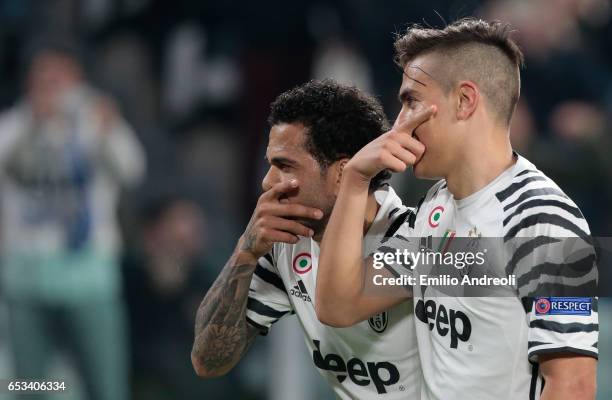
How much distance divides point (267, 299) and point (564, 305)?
1.06 meters

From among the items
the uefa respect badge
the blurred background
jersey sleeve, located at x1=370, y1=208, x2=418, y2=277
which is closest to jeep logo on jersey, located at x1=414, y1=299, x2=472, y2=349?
jersey sleeve, located at x1=370, y1=208, x2=418, y2=277

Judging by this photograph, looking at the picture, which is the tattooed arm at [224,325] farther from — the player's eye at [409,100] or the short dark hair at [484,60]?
the short dark hair at [484,60]

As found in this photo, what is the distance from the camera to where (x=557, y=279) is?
6.29ft

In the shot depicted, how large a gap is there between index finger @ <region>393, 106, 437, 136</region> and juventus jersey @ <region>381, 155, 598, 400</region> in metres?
0.21

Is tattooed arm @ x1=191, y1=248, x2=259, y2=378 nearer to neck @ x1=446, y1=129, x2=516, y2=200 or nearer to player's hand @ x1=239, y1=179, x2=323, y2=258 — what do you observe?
player's hand @ x1=239, y1=179, x2=323, y2=258

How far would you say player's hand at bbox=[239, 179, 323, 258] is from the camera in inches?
94.7

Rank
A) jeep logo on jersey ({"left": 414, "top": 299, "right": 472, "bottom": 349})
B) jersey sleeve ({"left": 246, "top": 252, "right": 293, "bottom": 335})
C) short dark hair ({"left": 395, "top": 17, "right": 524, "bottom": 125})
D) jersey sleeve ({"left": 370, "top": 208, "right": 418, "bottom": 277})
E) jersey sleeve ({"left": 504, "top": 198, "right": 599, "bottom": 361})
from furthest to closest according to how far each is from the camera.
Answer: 1. jersey sleeve ({"left": 246, "top": 252, "right": 293, "bottom": 335})
2. jersey sleeve ({"left": 370, "top": 208, "right": 418, "bottom": 277})
3. short dark hair ({"left": 395, "top": 17, "right": 524, "bottom": 125})
4. jeep logo on jersey ({"left": 414, "top": 299, "right": 472, "bottom": 349})
5. jersey sleeve ({"left": 504, "top": 198, "right": 599, "bottom": 361})

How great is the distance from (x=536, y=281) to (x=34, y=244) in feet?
12.1

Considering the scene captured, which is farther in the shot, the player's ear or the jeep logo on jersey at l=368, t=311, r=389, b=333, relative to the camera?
the jeep logo on jersey at l=368, t=311, r=389, b=333

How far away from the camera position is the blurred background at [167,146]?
507 centimetres

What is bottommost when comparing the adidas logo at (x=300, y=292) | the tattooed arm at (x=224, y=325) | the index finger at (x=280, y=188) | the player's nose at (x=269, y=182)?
the tattooed arm at (x=224, y=325)

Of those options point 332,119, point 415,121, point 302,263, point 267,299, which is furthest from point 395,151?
point 267,299

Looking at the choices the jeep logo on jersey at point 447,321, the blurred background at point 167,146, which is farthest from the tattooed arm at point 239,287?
the blurred background at point 167,146

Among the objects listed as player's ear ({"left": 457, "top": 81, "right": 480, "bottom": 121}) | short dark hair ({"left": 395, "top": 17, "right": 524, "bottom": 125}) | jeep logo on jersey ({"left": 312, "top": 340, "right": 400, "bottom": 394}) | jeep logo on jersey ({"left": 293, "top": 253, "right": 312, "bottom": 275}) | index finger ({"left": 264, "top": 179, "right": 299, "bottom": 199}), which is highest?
short dark hair ({"left": 395, "top": 17, "right": 524, "bottom": 125})
